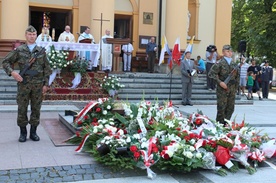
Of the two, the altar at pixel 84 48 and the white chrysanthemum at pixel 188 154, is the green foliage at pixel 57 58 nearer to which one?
the altar at pixel 84 48

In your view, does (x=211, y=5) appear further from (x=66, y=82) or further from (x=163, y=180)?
(x=163, y=180)

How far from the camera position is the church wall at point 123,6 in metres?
19.2

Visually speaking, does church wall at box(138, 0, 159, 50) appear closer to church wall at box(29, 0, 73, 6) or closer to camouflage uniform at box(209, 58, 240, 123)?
church wall at box(29, 0, 73, 6)

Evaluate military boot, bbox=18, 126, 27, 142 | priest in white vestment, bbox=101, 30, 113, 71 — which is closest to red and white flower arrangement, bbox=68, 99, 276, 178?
military boot, bbox=18, 126, 27, 142

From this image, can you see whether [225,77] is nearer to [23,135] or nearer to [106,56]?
[23,135]

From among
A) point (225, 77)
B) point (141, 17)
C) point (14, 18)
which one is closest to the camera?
point (225, 77)

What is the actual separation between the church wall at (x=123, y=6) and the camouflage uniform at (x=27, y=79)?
12645mm

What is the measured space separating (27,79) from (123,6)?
13086 millimetres

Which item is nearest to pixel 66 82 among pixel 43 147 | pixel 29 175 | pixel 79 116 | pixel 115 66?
pixel 115 66

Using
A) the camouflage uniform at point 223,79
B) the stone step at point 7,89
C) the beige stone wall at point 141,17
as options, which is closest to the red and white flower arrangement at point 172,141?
the camouflage uniform at point 223,79

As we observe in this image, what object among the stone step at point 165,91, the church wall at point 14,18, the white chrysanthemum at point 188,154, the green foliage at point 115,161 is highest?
the church wall at point 14,18

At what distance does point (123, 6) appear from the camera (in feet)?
63.5

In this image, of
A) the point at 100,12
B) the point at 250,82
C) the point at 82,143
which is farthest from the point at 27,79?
the point at 250,82

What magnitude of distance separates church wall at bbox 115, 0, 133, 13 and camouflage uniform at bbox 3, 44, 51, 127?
1265cm
